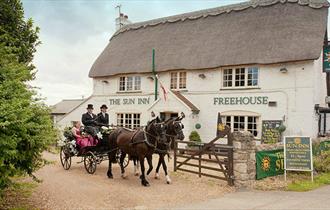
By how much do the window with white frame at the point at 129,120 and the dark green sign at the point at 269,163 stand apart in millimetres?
11786

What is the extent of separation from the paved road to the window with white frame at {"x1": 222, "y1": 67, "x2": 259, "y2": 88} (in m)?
8.97

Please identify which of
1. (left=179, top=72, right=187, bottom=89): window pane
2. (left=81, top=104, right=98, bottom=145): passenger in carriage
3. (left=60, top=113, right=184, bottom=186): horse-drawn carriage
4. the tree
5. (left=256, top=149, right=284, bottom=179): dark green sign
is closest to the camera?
the tree

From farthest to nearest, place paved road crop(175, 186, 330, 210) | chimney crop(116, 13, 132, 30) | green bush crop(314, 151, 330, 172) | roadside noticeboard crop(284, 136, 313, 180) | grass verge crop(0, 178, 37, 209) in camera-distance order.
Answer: chimney crop(116, 13, 132, 30)
green bush crop(314, 151, 330, 172)
roadside noticeboard crop(284, 136, 313, 180)
paved road crop(175, 186, 330, 210)
grass verge crop(0, 178, 37, 209)

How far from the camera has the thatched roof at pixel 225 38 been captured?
56.4ft

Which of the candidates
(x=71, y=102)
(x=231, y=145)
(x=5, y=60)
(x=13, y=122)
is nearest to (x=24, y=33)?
(x=5, y=60)

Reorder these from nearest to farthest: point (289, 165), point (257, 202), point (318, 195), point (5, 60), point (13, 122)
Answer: point (13, 122) < point (5, 60) < point (257, 202) < point (318, 195) < point (289, 165)

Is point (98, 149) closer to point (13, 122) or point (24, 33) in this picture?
point (24, 33)

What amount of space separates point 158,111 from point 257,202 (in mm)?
12199

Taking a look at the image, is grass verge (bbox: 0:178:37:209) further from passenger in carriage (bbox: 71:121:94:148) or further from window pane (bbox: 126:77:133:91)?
window pane (bbox: 126:77:133:91)

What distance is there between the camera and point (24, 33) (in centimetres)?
1046

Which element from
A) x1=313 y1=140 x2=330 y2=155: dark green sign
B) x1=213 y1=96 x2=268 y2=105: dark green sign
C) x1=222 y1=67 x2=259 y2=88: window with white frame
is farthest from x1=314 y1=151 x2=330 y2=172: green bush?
x1=222 y1=67 x2=259 y2=88: window with white frame

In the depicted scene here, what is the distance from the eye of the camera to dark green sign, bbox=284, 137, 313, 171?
37.4ft

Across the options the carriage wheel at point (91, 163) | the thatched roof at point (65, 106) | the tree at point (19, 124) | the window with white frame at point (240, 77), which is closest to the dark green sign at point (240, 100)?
the window with white frame at point (240, 77)

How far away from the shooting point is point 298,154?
11562mm
